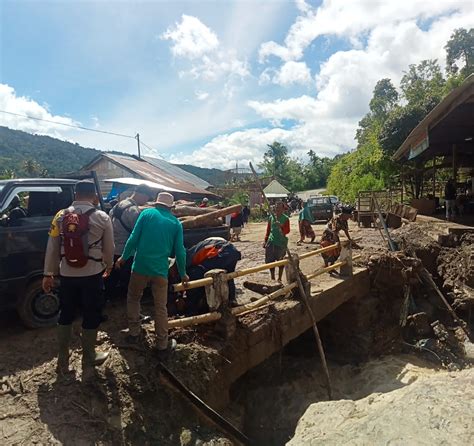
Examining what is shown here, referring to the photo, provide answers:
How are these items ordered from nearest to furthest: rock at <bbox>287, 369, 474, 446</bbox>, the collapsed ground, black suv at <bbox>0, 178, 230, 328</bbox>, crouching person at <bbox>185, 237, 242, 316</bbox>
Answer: rock at <bbox>287, 369, 474, 446</bbox>
the collapsed ground
black suv at <bbox>0, 178, 230, 328</bbox>
crouching person at <bbox>185, 237, 242, 316</bbox>

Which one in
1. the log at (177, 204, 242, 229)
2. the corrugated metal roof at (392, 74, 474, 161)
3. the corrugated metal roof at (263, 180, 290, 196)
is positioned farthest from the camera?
the corrugated metal roof at (263, 180, 290, 196)

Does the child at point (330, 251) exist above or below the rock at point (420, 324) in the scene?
above

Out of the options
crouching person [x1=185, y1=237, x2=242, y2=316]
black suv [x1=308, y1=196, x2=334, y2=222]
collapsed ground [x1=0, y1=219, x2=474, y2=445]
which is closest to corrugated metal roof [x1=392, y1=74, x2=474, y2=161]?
collapsed ground [x1=0, y1=219, x2=474, y2=445]

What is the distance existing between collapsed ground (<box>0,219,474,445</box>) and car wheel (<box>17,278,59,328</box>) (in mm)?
139

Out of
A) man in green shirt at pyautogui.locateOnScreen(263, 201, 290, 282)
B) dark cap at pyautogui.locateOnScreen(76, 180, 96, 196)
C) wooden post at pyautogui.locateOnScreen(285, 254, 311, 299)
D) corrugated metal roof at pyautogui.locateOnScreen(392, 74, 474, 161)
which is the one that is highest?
corrugated metal roof at pyautogui.locateOnScreen(392, 74, 474, 161)

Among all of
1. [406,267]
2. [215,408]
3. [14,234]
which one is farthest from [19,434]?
[406,267]

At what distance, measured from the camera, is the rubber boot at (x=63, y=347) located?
3611mm

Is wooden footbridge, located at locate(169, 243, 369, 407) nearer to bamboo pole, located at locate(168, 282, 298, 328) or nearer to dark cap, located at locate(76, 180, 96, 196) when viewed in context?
bamboo pole, located at locate(168, 282, 298, 328)

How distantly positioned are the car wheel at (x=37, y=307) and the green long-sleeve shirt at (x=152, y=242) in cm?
150

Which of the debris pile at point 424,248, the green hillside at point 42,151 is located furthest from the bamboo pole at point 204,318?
the green hillside at point 42,151

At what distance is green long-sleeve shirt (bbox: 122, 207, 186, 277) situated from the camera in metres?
3.93

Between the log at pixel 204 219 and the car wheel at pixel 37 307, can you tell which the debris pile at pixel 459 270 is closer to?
the log at pixel 204 219

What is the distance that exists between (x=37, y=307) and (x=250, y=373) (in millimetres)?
3497

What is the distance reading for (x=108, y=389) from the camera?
11.4 ft
